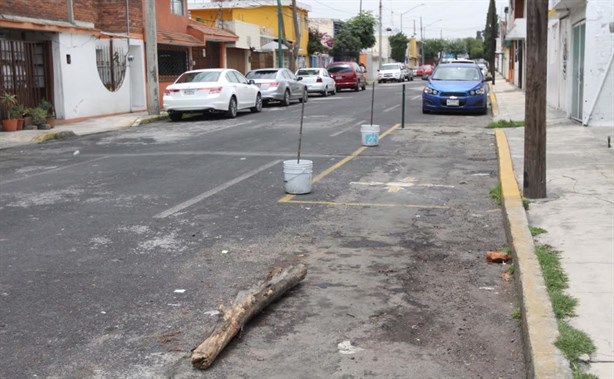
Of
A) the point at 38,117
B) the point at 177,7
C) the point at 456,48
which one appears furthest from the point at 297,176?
the point at 456,48

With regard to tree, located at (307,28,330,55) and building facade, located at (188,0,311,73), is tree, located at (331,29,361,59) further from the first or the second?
building facade, located at (188,0,311,73)

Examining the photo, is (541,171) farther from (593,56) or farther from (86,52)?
(86,52)

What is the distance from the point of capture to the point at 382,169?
445 inches

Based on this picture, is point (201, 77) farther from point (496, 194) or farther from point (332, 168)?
point (496, 194)

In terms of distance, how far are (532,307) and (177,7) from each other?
29.1m

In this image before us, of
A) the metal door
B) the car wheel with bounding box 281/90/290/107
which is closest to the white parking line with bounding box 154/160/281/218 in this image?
the metal door

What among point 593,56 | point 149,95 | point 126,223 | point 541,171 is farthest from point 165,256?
point 149,95

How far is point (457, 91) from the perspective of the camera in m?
20.9

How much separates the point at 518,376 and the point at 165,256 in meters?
3.49

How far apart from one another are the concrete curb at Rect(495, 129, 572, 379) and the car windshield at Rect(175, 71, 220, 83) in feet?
50.1

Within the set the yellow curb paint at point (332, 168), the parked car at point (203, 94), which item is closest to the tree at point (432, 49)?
the parked car at point (203, 94)

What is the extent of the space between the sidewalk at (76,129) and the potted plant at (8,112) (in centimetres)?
26

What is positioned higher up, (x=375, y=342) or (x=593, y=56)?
(x=593, y=56)

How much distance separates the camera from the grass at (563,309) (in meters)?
3.92
